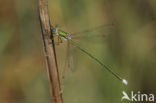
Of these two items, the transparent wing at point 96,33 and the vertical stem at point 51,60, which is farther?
the transparent wing at point 96,33

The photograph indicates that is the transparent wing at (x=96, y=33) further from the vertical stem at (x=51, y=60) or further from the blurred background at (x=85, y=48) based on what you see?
the vertical stem at (x=51, y=60)

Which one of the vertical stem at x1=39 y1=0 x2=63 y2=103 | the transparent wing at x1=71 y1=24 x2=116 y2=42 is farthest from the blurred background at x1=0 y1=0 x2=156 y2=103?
the vertical stem at x1=39 y1=0 x2=63 y2=103

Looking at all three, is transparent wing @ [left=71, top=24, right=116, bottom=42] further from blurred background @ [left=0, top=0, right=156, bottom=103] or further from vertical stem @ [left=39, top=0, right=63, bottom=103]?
vertical stem @ [left=39, top=0, right=63, bottom=103]

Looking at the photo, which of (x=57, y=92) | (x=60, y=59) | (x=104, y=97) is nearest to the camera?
(x=57, y=92)

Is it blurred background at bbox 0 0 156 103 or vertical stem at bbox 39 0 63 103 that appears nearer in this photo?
vertical stem at bbox 39 0 63 103

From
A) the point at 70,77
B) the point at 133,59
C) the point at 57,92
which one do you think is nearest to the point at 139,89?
the point at 133,59

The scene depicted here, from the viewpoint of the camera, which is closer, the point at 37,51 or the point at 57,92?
the point at 57,92

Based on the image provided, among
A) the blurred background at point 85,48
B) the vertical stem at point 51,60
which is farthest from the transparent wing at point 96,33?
the vertical stem at point 51,60

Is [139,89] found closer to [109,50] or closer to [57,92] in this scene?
[109,50]

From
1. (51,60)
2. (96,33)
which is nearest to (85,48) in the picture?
(96,33)
